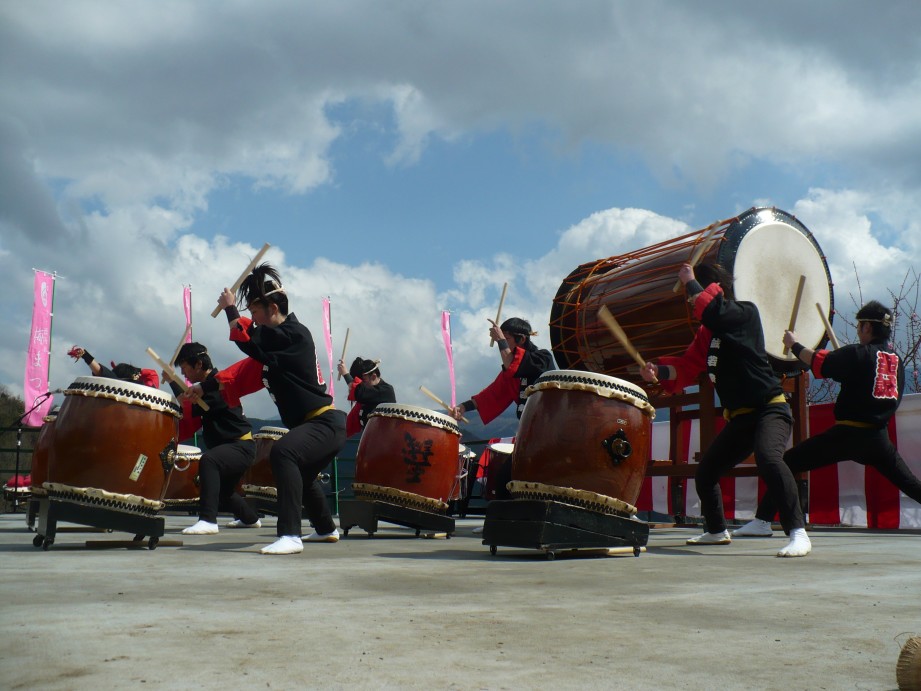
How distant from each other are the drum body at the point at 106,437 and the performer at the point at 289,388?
496 millimetres

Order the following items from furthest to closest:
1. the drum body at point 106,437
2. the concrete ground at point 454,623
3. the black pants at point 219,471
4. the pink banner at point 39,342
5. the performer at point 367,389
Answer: the pink banner at point 39,342
the performer at point 367,389
the black pants at point 219,471
the drum body at point 106,437
the concrete ground at point 454,623

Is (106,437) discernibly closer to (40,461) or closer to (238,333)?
(238,333)

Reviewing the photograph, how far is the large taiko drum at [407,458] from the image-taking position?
16.1 ft

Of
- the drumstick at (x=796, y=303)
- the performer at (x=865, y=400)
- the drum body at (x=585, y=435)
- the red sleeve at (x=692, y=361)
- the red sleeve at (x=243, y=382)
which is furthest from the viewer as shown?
the drumstick at (x=796, y=303)

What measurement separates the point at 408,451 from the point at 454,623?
3.11 meters

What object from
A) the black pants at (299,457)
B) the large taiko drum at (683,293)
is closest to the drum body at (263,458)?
the large taiko drum at (683,293)

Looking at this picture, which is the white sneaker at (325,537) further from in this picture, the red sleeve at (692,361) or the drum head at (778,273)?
the drum head at (778,273)

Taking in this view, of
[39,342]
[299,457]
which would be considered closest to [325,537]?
[299,457]

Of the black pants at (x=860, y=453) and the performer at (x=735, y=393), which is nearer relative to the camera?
the performer at (x=735, y=393)

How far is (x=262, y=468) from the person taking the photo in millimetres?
6973

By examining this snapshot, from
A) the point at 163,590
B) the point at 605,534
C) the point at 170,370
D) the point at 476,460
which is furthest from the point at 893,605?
the point at 476,460

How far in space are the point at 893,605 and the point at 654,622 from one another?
2.19 feet

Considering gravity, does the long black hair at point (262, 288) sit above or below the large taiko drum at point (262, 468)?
above

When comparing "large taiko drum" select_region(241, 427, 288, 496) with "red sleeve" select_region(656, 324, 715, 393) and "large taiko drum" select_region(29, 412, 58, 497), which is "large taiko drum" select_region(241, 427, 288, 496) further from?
"red sleeve" select_region(656, 324, 715, 393)
